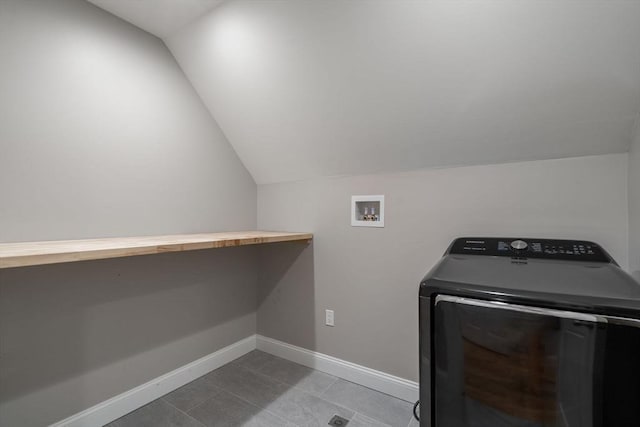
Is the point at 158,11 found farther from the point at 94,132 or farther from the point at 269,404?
the point at 269,404

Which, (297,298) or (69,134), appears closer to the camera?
(69,134)

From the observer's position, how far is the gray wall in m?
1.35

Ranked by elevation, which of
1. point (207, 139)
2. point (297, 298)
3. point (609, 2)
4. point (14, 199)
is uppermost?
point (609, 2)

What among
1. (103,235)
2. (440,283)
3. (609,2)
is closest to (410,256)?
(440,283)

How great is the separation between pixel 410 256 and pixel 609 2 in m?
1.30

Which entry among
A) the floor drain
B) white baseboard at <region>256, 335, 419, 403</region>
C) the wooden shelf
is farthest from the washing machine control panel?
the wooden shelf

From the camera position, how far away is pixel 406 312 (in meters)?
1.78

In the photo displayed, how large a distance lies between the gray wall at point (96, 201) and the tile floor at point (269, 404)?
210 millimetres

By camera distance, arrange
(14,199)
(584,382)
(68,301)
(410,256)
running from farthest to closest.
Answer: (410,256) → (68,301) → (14,199) → (584,382)

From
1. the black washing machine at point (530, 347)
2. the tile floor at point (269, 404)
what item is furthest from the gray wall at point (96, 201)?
the black washing machine at point (530, 347)

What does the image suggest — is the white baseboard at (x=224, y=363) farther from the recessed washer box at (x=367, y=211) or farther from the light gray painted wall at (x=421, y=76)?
the light gray painted wall at (x=421, y=76)

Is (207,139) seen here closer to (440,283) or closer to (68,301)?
(68,301)

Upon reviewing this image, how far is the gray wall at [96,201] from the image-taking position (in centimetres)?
135

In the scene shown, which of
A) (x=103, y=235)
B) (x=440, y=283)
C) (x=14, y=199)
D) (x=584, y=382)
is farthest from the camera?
(x=103, y=235)
